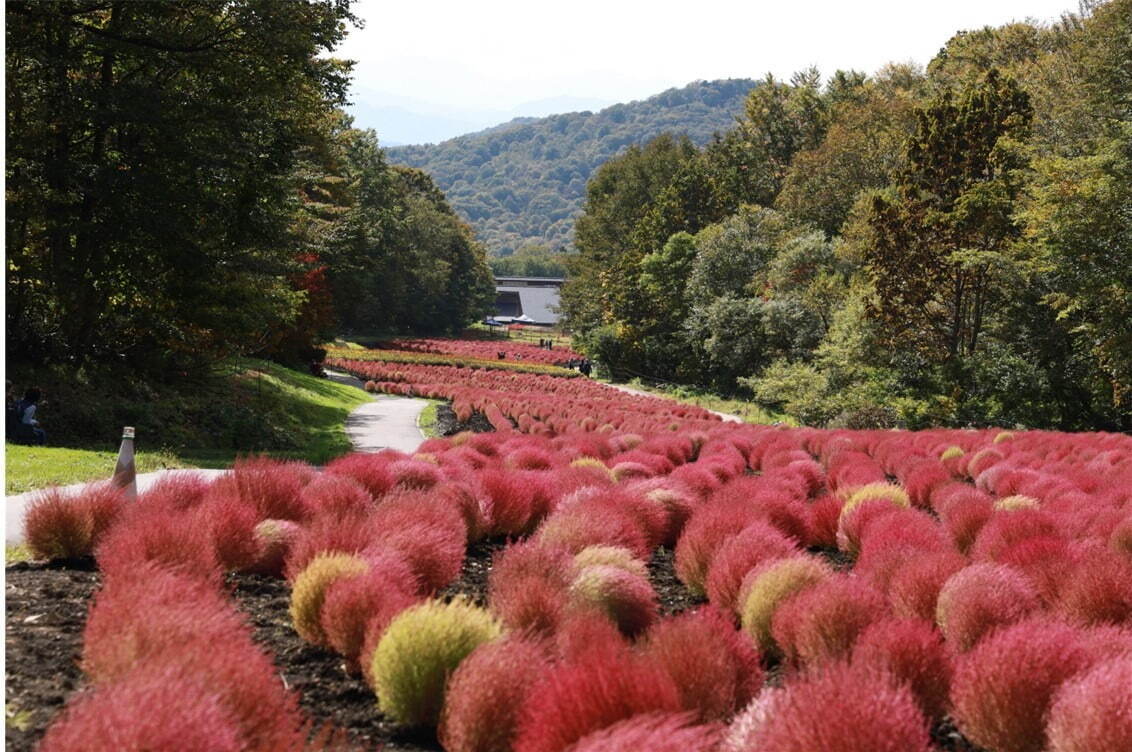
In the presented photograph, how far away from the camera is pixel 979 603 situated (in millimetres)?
3771

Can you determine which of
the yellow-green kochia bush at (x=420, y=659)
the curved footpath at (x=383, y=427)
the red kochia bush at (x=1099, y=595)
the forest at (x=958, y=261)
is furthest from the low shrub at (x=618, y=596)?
the forest at (x=958, y=261)

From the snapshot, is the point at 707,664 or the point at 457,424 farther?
the point at 457,424

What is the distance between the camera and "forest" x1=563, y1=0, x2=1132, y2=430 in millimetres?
20688

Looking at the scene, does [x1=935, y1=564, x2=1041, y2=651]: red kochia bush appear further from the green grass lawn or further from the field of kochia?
the green grass lawn

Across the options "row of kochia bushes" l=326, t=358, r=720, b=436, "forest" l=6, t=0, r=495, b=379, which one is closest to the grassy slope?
"forest" l=6, t=0, r=495, b=379

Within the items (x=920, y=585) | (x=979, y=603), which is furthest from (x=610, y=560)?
(x=979, y=603)

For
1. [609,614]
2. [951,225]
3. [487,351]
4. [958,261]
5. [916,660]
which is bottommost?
[487,351]

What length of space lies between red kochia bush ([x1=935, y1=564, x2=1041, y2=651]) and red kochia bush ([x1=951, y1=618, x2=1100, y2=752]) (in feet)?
1.52

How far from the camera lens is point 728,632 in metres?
3.32

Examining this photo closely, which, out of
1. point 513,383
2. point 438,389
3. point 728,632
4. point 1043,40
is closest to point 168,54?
point 728,632

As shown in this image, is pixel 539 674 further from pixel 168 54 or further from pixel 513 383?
pixel 513 383

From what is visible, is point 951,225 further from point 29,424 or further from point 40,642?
point 40,642

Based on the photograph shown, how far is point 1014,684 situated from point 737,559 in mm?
1839

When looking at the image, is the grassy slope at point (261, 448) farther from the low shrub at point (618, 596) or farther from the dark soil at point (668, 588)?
the low shrub at point (618, 596)
